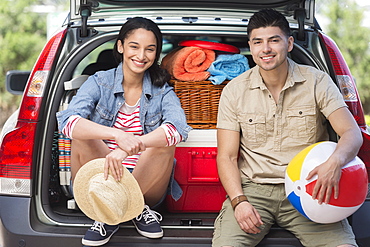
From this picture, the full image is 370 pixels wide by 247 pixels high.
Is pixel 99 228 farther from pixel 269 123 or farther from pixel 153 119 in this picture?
pixel 269 123

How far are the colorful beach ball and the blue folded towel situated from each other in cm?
71

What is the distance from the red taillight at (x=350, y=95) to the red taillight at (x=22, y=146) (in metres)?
1.40

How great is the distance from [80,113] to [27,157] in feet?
1.02

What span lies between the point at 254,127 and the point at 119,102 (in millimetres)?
667

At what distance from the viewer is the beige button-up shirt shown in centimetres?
238

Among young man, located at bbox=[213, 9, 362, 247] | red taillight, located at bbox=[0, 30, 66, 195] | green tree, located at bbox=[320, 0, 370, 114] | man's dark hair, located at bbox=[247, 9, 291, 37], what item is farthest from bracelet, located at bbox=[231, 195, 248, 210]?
green tree, located at bbox=[320, 0, 370, 114]

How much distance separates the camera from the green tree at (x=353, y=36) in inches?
464

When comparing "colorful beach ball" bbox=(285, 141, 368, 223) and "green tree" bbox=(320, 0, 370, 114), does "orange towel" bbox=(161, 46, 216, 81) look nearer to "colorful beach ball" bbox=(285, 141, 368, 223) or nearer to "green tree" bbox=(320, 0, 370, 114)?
"colorful beach ball" bbox=(285, 141, 368, 223)

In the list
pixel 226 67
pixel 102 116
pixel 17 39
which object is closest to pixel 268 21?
pixel 226 67

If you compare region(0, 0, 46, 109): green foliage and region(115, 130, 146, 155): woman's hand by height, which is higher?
region(0, 0, 46, 109): green foliage

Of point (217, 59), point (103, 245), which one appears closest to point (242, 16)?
point (217, 59)

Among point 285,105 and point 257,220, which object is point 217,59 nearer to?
point 285,105

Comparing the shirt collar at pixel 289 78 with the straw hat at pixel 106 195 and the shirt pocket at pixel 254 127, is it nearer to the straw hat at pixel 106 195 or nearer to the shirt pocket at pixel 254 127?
the shirt pocket at pixel 254 127

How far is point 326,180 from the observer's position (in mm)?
2016
